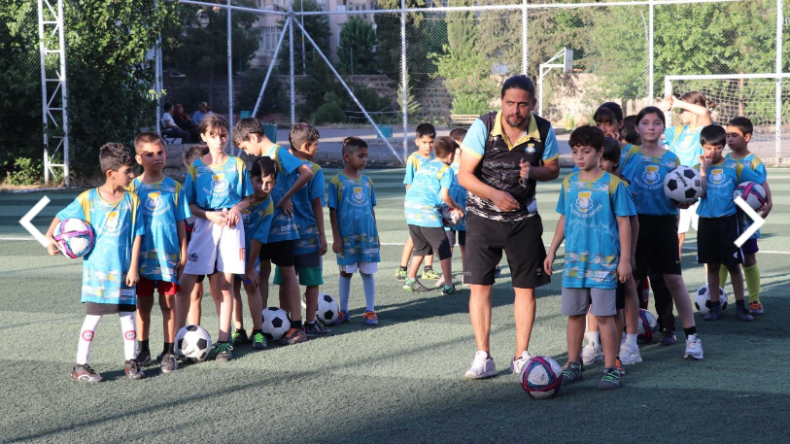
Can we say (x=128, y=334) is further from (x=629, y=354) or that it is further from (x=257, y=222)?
(x=629, y=354)

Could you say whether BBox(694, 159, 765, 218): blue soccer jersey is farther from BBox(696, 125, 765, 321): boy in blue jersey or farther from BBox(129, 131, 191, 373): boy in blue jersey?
BBox(129, 131, 191, 373): boy in blue jersey

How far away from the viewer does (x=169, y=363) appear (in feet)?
19.8

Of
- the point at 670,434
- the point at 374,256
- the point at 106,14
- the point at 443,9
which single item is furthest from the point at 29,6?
the point at 670,434

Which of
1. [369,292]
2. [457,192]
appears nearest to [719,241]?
[457,192]

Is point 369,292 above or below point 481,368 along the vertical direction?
above

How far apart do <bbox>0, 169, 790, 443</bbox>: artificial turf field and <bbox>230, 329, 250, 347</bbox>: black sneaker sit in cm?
11

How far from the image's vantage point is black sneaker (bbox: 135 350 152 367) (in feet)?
20.1

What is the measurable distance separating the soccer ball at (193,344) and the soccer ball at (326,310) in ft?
4.10

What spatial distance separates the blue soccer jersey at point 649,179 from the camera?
6.36 meters

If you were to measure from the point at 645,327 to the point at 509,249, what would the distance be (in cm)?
158

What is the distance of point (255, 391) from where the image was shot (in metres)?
5.50

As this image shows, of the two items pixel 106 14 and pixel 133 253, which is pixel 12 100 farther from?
pixel 133 253

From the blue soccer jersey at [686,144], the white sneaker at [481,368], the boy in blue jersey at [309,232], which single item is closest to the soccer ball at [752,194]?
the blue soccer jersey at [686,144]

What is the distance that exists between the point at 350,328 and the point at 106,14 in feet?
44.1
